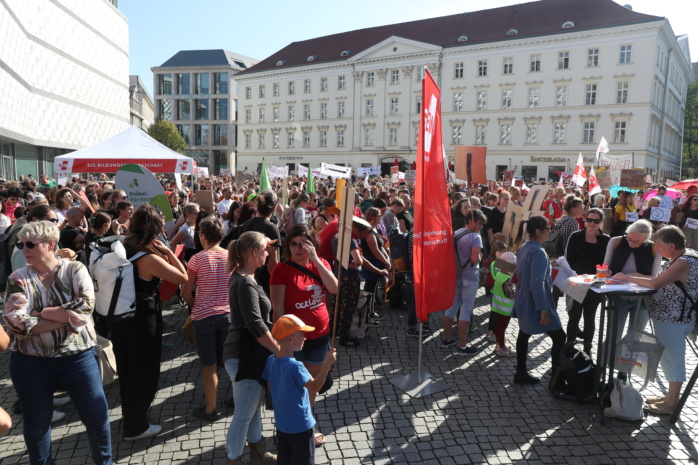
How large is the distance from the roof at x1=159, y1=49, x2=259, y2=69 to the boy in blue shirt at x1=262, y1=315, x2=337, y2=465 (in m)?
80.4

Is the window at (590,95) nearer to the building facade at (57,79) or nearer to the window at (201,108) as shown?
the building facade at (57,79)

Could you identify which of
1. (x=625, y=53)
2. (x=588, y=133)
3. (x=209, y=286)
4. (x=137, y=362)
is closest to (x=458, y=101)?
(x=588, y=133)

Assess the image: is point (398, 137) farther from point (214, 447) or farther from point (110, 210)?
point (214, 447)

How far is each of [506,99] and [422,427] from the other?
4686cm

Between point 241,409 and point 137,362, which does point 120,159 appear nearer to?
point 137,362

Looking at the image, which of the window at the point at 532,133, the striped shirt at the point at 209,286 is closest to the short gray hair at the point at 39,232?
the striped shirt at the point at 209,286

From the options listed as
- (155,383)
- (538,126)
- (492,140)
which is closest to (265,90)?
(492,140)

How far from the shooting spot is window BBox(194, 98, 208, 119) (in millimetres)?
78562

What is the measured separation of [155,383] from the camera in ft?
13.5

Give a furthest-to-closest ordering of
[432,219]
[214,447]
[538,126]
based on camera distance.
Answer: [538,126], [432,219], [214,447]

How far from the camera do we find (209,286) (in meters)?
4.14

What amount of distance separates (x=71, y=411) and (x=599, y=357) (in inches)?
192

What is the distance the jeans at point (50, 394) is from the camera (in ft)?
10.1

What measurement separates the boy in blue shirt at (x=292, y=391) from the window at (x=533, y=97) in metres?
47.4
